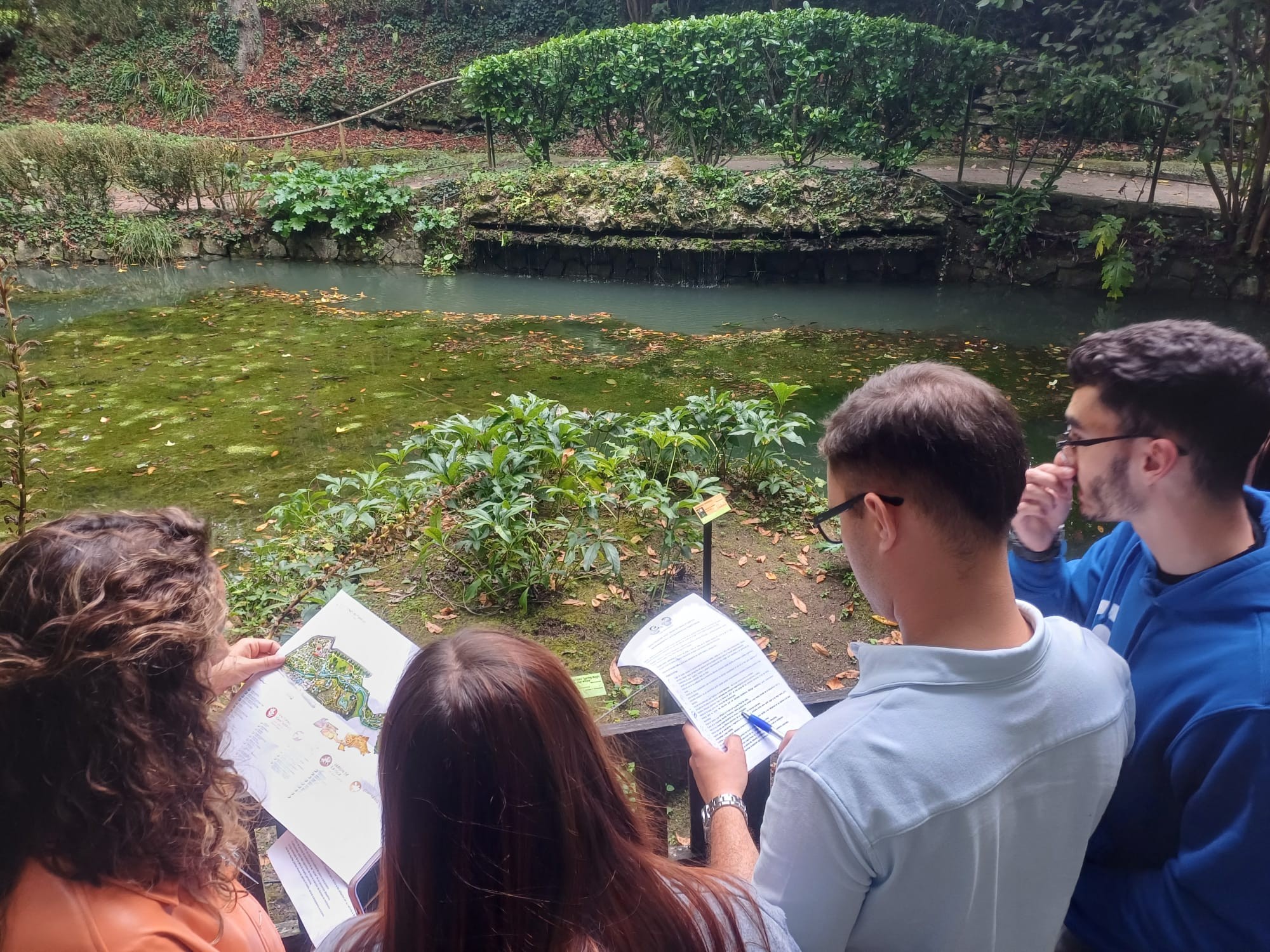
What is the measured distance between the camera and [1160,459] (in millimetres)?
1399

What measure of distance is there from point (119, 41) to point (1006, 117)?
21207 mm

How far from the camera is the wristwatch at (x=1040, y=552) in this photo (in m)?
1.73

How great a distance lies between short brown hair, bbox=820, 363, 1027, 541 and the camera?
1113mm

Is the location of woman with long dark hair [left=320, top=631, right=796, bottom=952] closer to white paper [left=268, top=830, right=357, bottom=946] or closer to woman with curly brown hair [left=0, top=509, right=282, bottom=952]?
woman with curly brown hair [left=0, top=509, right=282, bottom=952]

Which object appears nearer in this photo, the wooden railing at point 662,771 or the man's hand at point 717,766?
the man's hand at point 717,766

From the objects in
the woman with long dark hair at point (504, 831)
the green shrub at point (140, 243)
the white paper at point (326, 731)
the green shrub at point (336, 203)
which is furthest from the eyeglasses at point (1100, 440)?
the green shrub at point (140, 243)

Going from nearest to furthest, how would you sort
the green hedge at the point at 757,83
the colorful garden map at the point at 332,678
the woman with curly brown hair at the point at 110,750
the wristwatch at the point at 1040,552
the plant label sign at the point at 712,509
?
the woman with curly brown hair at the point at 110,750 < the colorful garden map at the point at 332,678 < the wristwatch at the point at 1040,552 < the plant label sign at the point at 712,509 < the green hedge at the point at 757,83

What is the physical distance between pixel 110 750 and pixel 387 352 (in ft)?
21.3

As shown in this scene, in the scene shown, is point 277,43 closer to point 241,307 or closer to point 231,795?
point 241,307

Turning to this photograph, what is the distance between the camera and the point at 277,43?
830 inches

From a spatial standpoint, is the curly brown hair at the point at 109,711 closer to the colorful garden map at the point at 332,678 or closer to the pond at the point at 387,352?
the colorful garden map at the point at 332,678

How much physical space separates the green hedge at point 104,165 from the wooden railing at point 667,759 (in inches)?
471

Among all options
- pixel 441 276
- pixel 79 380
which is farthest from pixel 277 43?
pixel 79 380

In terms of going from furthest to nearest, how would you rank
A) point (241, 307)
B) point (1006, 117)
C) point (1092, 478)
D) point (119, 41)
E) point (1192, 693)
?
1. point (119, 41)
2. point (1006, 117)
3. point (241, 307)
4. point (1092, 478)
5. point (1192, 693)
